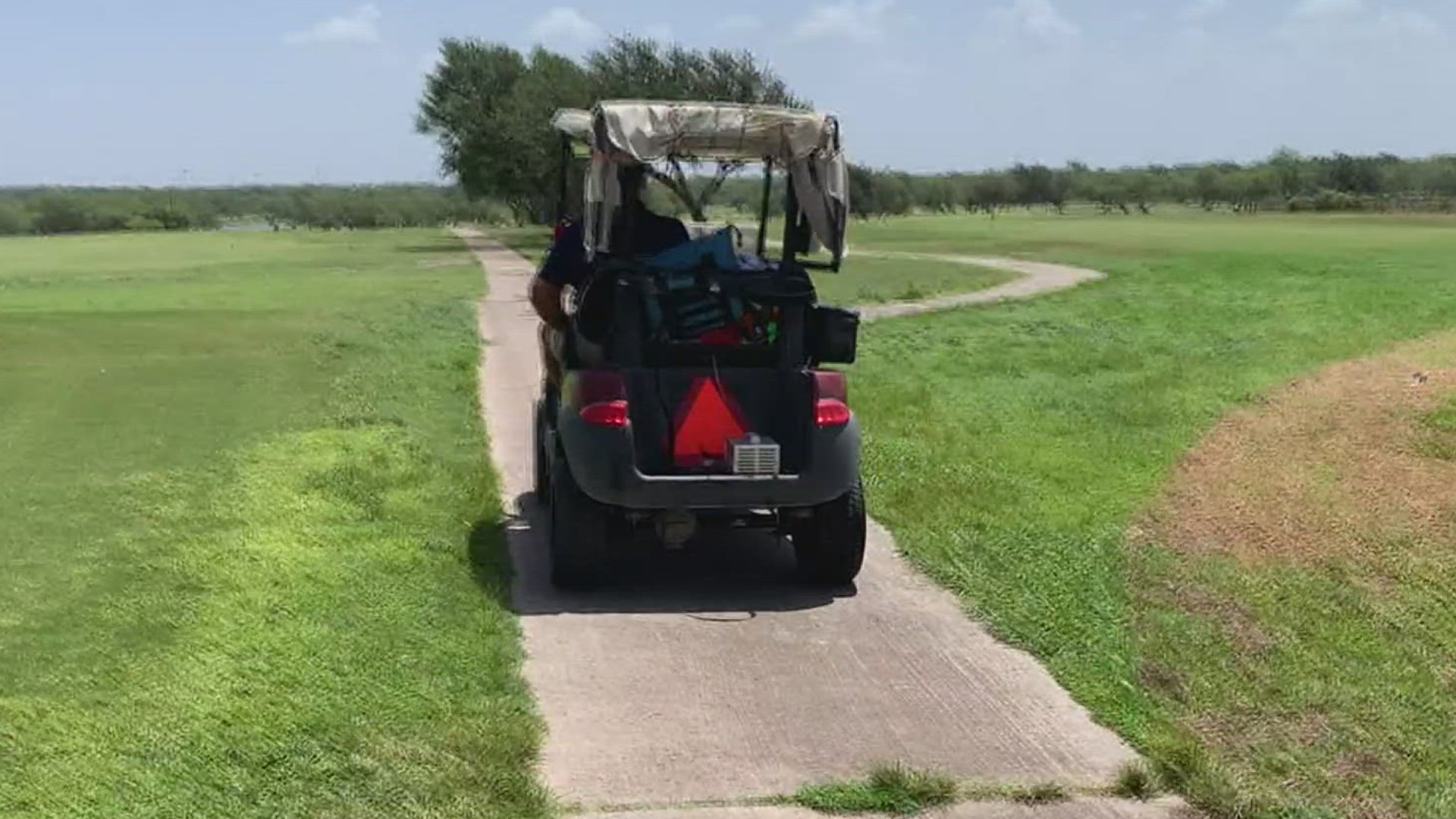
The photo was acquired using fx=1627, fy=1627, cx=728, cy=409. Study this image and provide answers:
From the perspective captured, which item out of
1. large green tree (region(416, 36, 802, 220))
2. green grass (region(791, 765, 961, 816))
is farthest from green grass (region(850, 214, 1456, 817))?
large green tree (region(416, 36, 802, 220))

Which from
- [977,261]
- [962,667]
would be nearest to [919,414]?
[962,667]

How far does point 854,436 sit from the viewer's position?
7652 millimetres

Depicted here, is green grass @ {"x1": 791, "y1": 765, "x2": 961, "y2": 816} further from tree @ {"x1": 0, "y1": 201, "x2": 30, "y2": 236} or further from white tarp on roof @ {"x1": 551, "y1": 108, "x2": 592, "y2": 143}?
tree @ {"x1": 0, "y1": 201, "x2": 30, "y2": 236}

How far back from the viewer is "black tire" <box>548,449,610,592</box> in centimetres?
758

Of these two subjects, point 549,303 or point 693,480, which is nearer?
point 693,480

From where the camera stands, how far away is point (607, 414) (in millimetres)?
7406

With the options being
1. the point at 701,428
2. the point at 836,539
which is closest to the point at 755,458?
the point at 701,428

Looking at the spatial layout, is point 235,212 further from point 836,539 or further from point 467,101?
point 836,539

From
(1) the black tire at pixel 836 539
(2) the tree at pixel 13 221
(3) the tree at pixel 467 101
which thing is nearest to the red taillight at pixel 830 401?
→ (1) the black tire at pixel 836 539

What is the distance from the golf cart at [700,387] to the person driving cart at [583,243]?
0.23 metres

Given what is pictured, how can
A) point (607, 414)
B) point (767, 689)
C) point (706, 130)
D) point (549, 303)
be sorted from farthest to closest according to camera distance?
point (549, 303) < point (706, 130) < point (607, 414) < point (767, 689)

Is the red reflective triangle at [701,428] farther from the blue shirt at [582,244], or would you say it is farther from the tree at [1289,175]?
the tree at [1289,175]

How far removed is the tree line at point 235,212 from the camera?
347 feet

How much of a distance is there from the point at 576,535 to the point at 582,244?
5.19 feet
